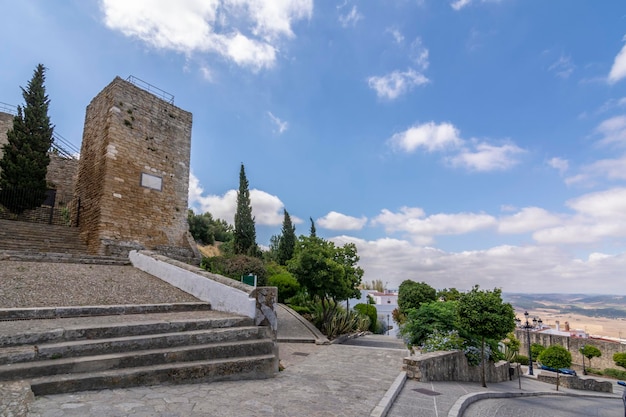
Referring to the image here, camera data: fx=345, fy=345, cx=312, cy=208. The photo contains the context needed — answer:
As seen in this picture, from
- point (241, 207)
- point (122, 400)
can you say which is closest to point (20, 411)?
point (122, 400)

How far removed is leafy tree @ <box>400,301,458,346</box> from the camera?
32.9 ft

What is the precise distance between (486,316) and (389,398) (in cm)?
517

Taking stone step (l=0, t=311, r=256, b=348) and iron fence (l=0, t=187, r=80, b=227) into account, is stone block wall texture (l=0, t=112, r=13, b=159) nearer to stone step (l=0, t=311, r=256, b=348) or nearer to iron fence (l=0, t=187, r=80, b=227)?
iron fence (l=0, t=187, r=80, b=227)

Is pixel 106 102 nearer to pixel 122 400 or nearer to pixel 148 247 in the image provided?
pixel 148 247

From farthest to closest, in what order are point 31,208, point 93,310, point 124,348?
point 31,208, point 93,310, point 124,348

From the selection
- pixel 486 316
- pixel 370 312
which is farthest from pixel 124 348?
pixel 370 312

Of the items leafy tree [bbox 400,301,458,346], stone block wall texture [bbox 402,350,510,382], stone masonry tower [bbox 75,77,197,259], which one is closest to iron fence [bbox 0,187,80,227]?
stone masonry tower [bbox 75,77,197,259]

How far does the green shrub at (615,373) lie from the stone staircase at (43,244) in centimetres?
2912

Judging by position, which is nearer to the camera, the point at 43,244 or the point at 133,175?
the point at 43,244

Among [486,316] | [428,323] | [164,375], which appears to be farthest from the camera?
[428,323]

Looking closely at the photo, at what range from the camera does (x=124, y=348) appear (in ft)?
14.5

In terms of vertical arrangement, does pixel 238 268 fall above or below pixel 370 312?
above

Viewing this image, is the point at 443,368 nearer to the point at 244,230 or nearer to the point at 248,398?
the point at 248,398

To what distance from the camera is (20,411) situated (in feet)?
9.46
